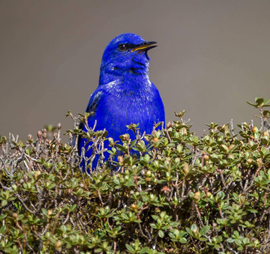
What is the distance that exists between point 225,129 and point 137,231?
1011 mm

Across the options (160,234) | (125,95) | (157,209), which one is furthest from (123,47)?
(160,234)

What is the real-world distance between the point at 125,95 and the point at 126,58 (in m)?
0.63

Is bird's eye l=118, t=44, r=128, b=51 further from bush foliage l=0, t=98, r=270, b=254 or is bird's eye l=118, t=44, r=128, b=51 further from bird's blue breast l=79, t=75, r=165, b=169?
bush foliage l=0, t=98, r=270, b=254

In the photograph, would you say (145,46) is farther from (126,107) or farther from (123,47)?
(126,107)

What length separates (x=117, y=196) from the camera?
2.29m

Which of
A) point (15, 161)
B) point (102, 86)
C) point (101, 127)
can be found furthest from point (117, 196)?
point (102, 86)

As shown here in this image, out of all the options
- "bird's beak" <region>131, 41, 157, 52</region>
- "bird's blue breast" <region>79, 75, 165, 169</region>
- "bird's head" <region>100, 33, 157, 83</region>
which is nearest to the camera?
"bird's blue breast" <region>79, 75, 165, 169</region>

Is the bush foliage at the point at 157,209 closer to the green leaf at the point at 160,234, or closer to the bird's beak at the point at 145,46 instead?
the green leaf at the point at 160,234

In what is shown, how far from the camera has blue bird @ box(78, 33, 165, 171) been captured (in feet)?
13.9

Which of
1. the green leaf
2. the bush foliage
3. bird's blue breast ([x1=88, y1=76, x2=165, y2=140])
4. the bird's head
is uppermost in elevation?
the bird's head

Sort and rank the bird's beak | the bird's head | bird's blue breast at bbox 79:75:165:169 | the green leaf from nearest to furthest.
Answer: the green leaf
bird's blue breast at bbox 79:75:165:169
the bird's head
the bird's beak

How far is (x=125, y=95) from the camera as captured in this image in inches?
171

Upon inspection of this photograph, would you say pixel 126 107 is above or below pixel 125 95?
below

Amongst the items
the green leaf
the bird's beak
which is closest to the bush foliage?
the green leaf
